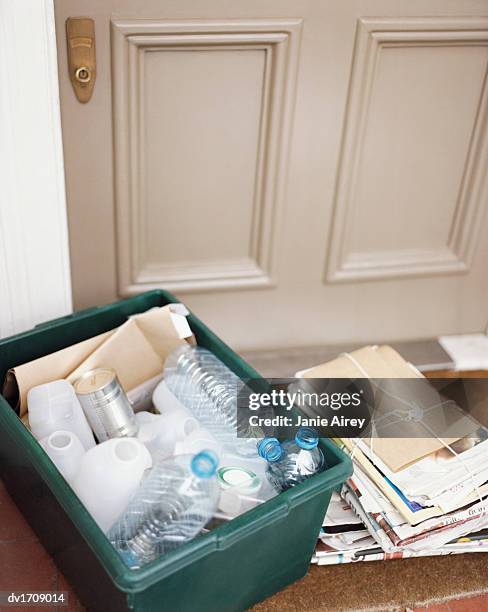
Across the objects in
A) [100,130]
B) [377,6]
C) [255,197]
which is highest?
[377,6]

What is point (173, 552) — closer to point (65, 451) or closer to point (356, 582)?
point (65, 451)

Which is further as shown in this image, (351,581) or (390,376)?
Answer: (390,376)

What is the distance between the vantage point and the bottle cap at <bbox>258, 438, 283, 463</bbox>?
1.27 meters

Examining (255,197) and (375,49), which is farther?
(255,197)

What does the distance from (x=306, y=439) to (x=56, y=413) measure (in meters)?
0.45

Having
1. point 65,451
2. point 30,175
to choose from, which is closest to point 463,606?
point 65,451

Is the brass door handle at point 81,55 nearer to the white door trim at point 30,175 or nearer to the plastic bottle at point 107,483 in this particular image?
the white door trim at point 30,175

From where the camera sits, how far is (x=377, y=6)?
5.05 ft

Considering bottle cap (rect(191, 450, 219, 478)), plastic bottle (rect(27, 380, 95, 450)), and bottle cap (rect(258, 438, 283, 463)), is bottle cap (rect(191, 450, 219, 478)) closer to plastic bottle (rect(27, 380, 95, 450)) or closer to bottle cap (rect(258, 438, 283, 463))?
bottle cap (rect(258, 438, 283, 463))

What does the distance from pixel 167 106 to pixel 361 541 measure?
93 cm

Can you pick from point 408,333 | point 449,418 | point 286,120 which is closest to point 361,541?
point 449,418

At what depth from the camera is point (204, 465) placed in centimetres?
109

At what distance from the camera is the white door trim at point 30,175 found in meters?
1.35

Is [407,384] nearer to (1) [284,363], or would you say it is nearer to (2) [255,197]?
(1) [284,363]
